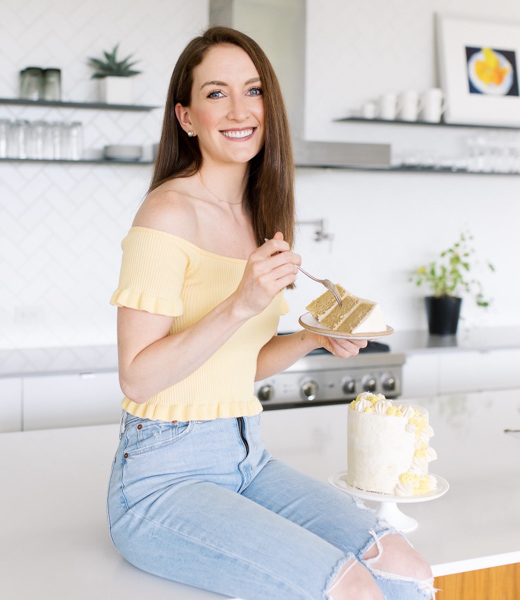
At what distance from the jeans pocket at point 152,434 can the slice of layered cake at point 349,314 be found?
39 cm

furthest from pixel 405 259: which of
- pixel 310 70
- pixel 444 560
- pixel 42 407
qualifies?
pixel 444 560

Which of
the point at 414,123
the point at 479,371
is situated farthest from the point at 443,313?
the point at 414,123

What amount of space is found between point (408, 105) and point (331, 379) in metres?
1.61

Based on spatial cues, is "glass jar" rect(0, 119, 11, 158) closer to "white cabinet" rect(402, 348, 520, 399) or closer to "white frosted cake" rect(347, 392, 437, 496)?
"white cabinet" rect(402, 348, 520, 399)

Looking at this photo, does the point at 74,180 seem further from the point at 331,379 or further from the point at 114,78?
the point at 331,379

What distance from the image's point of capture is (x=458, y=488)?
6.22 ft

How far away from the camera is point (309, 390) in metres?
3.78

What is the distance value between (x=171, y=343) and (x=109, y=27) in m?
2.83

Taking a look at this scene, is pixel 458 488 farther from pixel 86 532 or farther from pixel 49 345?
pixel 49 345

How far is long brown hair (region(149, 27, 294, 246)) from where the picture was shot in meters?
1.79

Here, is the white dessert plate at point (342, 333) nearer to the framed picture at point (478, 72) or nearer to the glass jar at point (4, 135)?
the glass jar at point (4, 135)

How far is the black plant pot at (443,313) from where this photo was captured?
4.43m

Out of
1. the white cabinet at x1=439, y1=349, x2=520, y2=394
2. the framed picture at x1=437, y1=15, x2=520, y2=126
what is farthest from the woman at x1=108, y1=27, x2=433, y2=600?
the framed picture at x1=437, y1=15, x2=520, y2=126

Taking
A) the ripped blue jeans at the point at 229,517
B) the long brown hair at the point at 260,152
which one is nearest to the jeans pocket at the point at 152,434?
the ripped blue jeans at the point at 229,517
